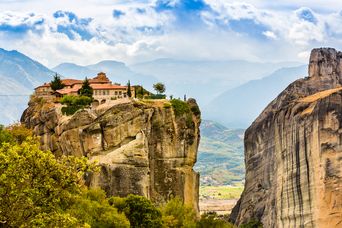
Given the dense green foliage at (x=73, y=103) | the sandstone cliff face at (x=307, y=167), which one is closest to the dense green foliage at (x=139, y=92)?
the dense green foliage at (x=73, y=103)

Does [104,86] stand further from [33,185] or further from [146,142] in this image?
[33,185]

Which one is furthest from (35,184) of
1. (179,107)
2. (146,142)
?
(179,107)

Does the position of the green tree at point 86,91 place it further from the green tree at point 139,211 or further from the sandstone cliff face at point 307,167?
the green tree at point 139,211

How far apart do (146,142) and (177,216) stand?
15622 mm

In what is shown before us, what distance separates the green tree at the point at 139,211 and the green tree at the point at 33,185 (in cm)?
3816

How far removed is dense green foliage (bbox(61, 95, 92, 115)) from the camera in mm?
95000

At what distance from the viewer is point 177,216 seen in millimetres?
72938

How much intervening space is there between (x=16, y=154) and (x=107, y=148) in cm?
5857

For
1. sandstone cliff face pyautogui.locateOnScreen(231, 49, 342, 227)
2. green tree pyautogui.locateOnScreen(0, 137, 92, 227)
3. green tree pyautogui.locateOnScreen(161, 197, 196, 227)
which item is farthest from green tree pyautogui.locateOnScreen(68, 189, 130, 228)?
sandstone cliff face pyautogui.locateOnScreen(231, 49, 342, 227)

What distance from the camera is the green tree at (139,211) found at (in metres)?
68.7

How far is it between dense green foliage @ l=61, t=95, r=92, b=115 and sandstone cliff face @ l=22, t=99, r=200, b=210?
3.14 m

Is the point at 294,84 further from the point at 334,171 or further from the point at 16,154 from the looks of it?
the point at 16,154

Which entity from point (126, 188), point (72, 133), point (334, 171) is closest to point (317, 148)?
point (334, 171)

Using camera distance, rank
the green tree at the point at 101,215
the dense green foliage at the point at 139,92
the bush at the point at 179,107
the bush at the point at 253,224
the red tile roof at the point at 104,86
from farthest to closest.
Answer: the bush at the point at 253,224, the red tile roof at the point at 104,86, the dense green foliage at the point at 139,92, the bush at the point at 179,107, the green tree at the point at 101,215
